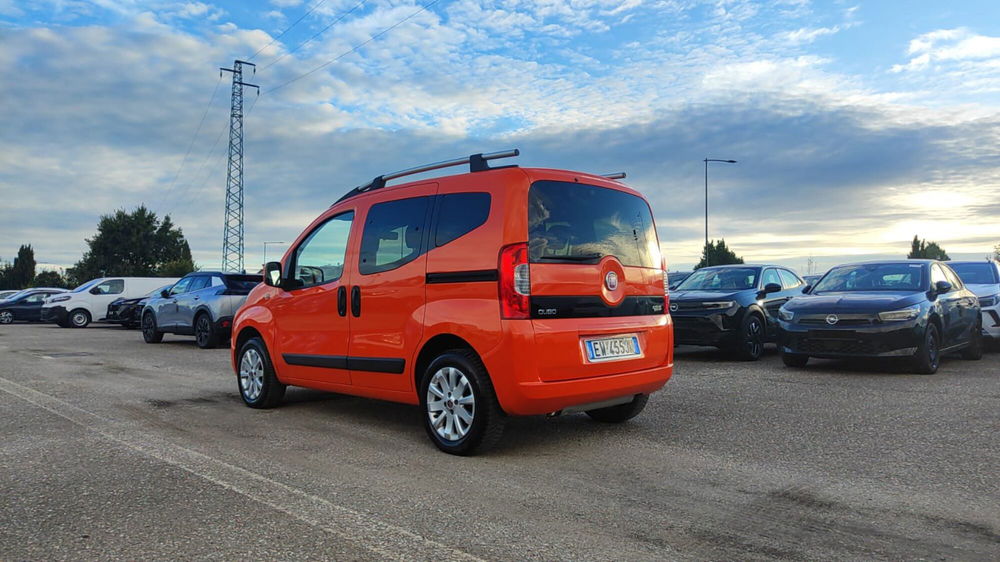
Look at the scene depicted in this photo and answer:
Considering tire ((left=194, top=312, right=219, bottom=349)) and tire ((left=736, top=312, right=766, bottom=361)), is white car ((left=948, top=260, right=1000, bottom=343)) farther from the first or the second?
tire ((left=194, top=312, right=219, bottom=349))

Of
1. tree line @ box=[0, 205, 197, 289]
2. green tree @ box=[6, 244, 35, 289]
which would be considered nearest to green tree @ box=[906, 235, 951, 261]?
tree line @ box=[0, 205, 197, 289]

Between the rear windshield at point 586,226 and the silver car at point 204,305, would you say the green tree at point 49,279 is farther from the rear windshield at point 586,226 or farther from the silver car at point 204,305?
the rear windshield at point 586,226

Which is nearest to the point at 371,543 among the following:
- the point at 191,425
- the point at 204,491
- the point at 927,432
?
the point at 204,491

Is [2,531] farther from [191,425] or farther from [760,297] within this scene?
[760,297]

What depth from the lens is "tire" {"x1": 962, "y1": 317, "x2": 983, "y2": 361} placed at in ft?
36.4

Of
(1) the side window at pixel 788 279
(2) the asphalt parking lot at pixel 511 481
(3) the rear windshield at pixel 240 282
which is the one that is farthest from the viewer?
(3) the rear windshield at pixel 240 282

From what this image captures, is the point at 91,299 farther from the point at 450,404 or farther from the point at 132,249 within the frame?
the point at 132,249

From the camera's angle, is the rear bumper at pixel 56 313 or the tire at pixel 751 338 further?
the rear bumper at pixel 56 313

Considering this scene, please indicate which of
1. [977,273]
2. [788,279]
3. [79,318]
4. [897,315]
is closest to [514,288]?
[897,315]

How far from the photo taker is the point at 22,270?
111 meters

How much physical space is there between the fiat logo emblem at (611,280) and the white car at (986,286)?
927 cm

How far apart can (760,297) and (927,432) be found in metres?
5.84

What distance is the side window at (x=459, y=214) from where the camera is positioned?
4973 mm

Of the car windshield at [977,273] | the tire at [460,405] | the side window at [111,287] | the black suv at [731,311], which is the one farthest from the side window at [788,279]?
the side window at [111,287]
